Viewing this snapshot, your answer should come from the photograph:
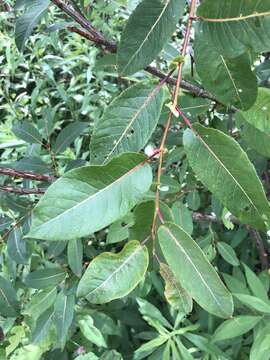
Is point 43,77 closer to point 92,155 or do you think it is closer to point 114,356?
point 114,356

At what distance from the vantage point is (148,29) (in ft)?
1.66

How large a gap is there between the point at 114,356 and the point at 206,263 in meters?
0.86

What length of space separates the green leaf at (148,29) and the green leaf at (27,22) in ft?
1.14

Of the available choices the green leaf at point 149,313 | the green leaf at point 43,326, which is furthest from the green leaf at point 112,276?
the green leaf at point 149,313

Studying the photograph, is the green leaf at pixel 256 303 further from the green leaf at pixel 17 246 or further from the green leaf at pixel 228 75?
the green leaf at pixel 228 75

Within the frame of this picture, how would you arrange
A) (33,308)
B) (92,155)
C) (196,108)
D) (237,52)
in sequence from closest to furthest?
1. (237,52)
2. (92,155)
3. (196,108)
4. (33,308)

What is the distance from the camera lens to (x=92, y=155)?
573 mm

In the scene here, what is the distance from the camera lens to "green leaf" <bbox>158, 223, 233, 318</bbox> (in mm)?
474

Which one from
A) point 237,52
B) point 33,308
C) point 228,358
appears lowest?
point 228,358

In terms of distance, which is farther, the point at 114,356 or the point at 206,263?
the point at 114,356

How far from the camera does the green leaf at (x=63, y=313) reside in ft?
3.83

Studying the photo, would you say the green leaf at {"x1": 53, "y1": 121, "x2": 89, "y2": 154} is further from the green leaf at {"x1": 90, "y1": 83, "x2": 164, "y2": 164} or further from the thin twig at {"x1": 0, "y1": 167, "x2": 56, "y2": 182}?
the green leaf at {"x1": 90, "y1": 83, "x2": 164, "y2": 164}

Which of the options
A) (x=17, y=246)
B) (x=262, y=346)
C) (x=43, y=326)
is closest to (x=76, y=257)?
→ (x=17, y=246)

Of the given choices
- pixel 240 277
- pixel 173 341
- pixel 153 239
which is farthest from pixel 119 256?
pixel 240 277
